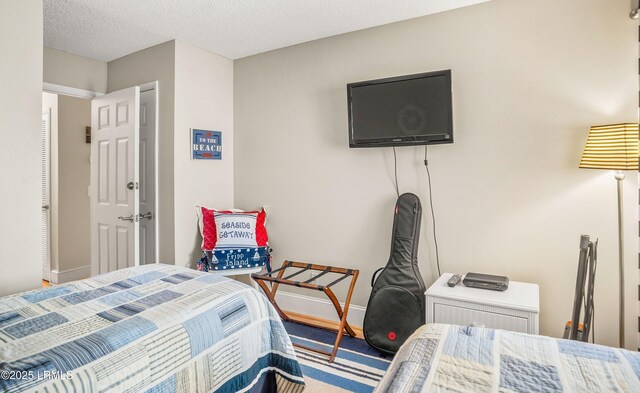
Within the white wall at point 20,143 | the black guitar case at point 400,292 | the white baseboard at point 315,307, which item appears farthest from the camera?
the white baseboard at point 315,307

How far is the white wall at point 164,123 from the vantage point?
3.42 m

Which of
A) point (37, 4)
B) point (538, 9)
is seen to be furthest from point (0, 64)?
point (538, 9)

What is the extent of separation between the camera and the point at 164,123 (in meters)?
3.48

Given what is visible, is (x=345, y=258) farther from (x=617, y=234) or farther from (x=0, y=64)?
(x=0, y=64)

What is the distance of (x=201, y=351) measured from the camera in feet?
5.24

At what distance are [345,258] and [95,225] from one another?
100 inches

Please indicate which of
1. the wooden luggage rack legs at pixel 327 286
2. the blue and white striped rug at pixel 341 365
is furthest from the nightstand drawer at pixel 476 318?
the wooden luggage rack legs at pixel 327 286

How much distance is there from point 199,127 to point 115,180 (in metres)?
0.92

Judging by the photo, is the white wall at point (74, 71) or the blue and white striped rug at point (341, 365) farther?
the white wall at point (74, 71)

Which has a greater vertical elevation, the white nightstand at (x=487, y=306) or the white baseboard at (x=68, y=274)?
the white nightstand at (x=487, y=306)

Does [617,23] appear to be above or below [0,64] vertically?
above

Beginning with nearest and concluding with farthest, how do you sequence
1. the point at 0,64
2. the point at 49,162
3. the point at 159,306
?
the point at 159,306 < the point at 0,64 < the point at 49,162

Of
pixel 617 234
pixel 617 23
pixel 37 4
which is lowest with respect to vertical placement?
pixel 617 234

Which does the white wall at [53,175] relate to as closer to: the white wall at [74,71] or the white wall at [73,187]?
the white wall at [73,187]
